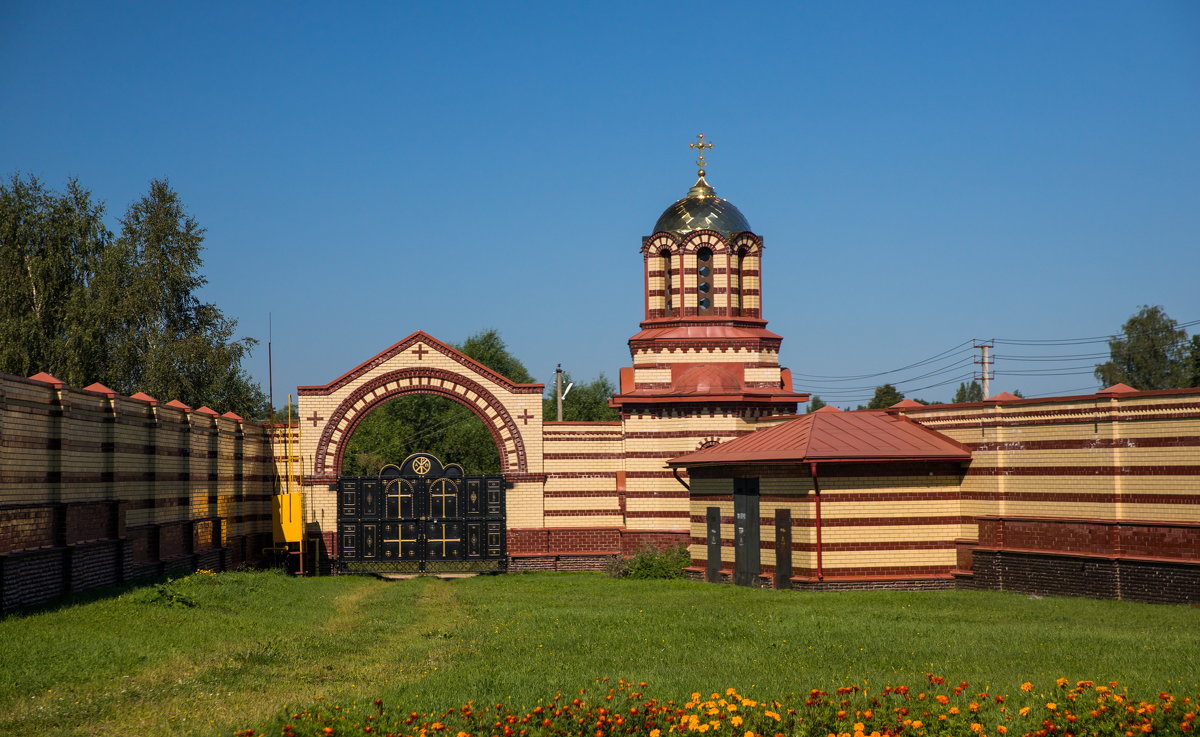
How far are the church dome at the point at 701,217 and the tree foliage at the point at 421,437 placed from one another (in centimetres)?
3709

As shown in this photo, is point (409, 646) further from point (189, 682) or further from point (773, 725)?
point (773, 725)

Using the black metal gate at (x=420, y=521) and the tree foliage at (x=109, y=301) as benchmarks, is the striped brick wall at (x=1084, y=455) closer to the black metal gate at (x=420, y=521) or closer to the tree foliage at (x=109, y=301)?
the black metal gate at (x=420, y=521)

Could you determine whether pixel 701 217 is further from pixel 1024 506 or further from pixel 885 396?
pixel 885 396

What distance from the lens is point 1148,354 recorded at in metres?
77.9

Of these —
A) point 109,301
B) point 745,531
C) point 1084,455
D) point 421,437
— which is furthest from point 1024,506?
point 421,437

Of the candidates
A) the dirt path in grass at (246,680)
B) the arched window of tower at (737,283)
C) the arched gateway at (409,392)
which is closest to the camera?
the dirt path in grass at (246,680)

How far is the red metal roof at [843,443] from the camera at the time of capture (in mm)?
26094

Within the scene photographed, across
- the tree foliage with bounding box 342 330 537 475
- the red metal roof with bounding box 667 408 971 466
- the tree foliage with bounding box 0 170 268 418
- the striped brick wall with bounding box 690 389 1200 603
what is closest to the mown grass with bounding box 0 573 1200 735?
the striped brick wall with bounding box 690 389 1200 603

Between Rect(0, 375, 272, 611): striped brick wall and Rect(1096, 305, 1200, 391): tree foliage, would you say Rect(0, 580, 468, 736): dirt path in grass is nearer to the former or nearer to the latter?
Rect(0, 375, 272, 611): striped brick wall

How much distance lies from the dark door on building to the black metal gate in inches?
282

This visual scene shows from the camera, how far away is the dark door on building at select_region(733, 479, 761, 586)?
2777 cm

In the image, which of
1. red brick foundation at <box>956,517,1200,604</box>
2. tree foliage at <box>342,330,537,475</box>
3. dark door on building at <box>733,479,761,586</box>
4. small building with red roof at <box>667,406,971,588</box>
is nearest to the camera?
red brick foundation at <box>956,517,1200,604</box>

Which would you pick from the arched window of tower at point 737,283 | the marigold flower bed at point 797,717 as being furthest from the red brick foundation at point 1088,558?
the marigold flower bed at point 797,717

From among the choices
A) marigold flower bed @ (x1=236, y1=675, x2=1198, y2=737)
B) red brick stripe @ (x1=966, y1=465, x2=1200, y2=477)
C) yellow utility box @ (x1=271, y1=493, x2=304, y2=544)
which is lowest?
marigold flower bed @ (x1=236, y1=675, x2=1198, y2=737)
